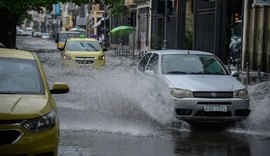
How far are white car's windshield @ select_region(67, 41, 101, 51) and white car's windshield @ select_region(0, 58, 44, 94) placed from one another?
17569 millimetres

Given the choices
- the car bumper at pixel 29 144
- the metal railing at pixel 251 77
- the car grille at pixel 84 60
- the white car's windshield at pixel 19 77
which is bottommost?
the metal railing at pixel 251 77

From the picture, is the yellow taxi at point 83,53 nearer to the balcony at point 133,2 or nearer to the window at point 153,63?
the window at point 153,63

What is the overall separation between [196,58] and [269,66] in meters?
14.3

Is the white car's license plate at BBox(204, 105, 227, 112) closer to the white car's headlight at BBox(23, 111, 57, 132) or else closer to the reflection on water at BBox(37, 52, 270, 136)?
the reflection on water at BBox(37, 52, 270, 136)

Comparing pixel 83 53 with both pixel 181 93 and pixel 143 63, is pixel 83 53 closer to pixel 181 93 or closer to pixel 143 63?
pixel 143 63

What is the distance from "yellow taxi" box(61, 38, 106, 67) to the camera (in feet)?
81.0

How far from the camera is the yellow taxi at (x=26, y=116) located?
240 inches

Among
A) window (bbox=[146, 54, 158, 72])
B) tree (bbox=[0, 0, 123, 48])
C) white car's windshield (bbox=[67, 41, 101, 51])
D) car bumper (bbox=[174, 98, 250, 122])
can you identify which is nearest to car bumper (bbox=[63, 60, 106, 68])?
white car's windshield (bbox=[67, 41, 101, 51])

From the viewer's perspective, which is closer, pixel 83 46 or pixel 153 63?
pixel 153 63

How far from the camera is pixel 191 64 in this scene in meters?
12.1

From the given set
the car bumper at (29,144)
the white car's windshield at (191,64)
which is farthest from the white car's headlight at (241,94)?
the car bumper at (29,144)

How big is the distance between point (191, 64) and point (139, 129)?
2.30m

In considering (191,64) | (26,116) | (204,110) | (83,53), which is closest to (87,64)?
(83,53)

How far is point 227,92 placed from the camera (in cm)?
1073
